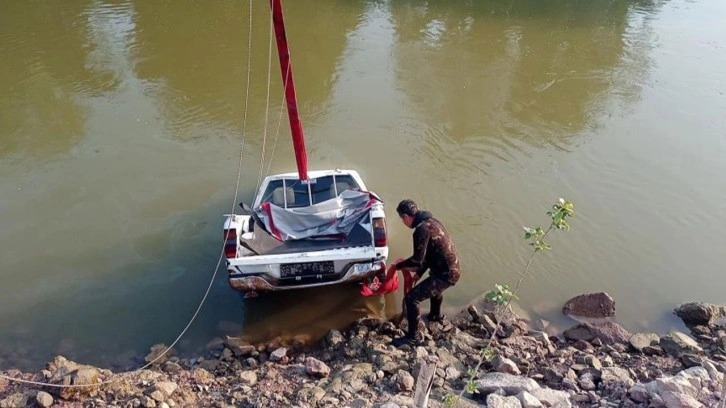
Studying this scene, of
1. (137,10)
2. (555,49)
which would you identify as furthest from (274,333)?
(137,10)

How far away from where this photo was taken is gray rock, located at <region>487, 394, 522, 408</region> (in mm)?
5121

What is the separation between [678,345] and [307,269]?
4670mm

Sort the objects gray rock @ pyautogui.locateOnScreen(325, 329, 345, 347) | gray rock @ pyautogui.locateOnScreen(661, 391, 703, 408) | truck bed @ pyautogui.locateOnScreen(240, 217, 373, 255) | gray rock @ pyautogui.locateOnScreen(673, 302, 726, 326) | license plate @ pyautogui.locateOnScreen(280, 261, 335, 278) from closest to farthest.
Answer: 1. gray rock @ pyautogui.locateOnScreen(661, 391, 703, 408)
2. license plate @ pyautogui.locateOnScreen(280, 261, 335, 278)
3. gray rock @ pyautogui.locateOnScreen(325, 329, 345, 347)
4. truck bed @ pyautogui.locateOnScreen(240, 217, 373, 255)
5. gray rock @ pyautogui.locateOnScreen(673, 302, 726, 326)

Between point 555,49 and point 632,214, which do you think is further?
point 555,49

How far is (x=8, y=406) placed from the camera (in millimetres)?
5680

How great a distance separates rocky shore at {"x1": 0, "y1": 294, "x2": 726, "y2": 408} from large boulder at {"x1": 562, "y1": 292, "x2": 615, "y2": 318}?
0.02 meters

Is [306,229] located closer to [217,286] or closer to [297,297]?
[297,297]

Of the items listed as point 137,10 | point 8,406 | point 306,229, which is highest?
point 137,10

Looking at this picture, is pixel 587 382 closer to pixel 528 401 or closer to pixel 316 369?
pixel 528 401

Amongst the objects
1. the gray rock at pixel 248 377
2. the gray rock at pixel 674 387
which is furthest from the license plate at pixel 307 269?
the gray rock at pixel 674 387

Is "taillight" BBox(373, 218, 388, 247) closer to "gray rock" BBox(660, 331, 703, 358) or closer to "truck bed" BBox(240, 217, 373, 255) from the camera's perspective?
"truck bed" BBox(240, 217, 373, 255)

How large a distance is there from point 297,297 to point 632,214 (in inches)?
242

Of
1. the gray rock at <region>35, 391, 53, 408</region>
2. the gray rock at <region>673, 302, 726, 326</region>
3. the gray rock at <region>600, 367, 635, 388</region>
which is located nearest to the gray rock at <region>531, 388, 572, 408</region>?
the gray rock at <region>600, 367, 635, 388</region>

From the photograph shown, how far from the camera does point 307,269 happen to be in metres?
7.04
